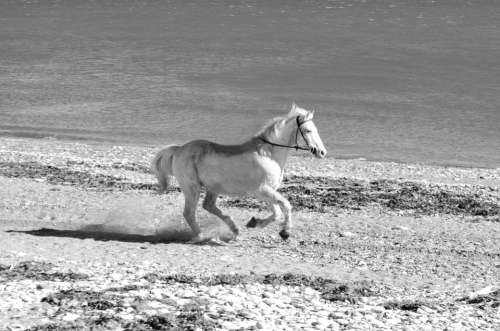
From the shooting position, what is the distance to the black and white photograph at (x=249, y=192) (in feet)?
35.2

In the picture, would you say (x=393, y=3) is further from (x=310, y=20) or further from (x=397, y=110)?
(x=397, y=110)

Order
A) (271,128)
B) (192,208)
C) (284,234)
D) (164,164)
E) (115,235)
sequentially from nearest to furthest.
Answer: (271,128), (284,234), (192,208), (164,164), (115,235)

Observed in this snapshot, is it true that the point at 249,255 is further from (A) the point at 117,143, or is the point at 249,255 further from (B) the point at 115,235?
(A) the point at 117,143

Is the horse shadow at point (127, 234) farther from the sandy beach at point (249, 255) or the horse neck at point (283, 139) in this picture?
the horse neck at point (283, 139)

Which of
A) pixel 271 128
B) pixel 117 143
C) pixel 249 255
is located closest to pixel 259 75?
pixel 117 143

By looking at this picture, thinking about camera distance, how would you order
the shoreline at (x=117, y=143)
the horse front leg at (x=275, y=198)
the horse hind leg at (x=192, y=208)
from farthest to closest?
1. the shoreline at (x=117, y=143)
2. the horse hind leg at (x=192, y=208)
3. the horse front leg at (x=275, y=198)

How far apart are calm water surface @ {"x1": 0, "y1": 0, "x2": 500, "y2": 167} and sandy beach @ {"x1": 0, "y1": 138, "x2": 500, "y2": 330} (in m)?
2.40

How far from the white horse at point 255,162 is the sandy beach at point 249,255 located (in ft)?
2.52

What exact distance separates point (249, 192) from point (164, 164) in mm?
1439

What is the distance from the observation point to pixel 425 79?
4119cm

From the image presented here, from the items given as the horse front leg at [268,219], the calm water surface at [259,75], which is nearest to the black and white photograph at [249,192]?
the horse front leg at [268,219]

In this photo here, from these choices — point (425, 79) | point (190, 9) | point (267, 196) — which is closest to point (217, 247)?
point (267, 196)

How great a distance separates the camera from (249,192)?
14008 mm

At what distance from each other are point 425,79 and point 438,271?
28859 millimetres
